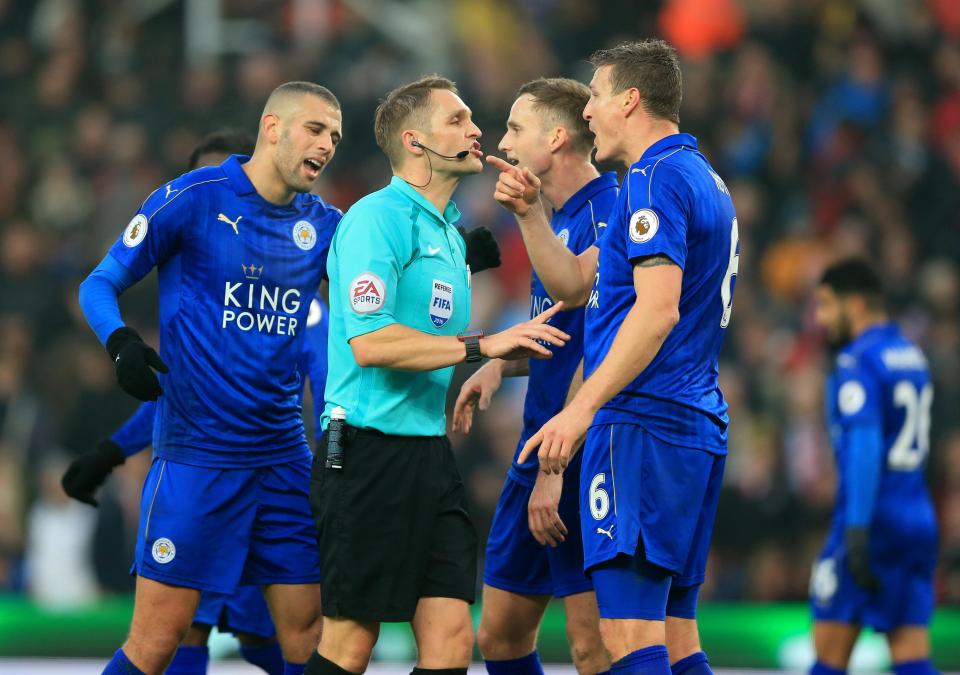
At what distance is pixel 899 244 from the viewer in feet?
35.2

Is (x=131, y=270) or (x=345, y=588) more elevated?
Result: (x=131, y=270)

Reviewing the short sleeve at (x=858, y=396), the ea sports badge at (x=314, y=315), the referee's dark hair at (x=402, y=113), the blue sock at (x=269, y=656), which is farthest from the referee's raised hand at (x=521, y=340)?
the short sleeve at (x=858, y=396)

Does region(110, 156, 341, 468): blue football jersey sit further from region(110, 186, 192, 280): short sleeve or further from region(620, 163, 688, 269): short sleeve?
region(620, 163, 688, 269): short sleeve

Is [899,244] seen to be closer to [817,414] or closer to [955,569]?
[817,414]

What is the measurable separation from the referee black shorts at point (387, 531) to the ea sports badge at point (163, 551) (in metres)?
0.68

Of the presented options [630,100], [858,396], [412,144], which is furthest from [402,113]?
[858,396]

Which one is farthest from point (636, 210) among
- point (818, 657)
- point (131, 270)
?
point (818, 657)

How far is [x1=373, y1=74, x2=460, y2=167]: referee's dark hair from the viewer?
15.7 ft

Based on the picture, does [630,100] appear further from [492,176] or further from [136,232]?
[492,176]

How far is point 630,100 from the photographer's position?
4.66 m

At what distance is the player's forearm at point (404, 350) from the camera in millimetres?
4375

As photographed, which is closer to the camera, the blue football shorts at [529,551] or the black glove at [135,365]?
the black glove at [135,365]

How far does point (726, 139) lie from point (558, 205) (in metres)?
6.41

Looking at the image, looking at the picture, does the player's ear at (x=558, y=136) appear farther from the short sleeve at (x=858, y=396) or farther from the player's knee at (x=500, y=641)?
the short sleeve at (x=858, y=396)
